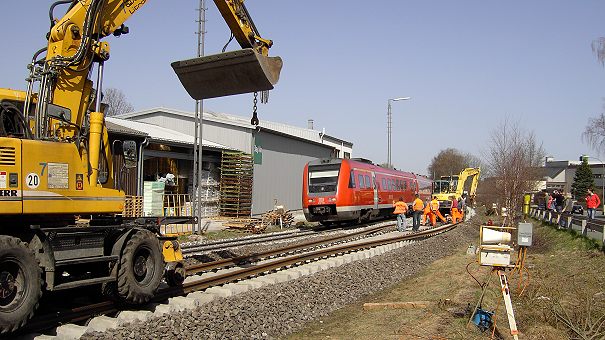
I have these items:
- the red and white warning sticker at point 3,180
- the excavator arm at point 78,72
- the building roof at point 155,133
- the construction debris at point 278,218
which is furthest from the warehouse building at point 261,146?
the red and white warning sticker at point 3,180

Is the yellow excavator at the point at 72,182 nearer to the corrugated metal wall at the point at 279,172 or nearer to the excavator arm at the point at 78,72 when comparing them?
the excavator arm at the point at 78,72

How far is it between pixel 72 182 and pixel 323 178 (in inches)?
634

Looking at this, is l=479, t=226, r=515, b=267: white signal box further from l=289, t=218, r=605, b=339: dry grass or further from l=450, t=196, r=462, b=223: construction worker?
l=450, t=196, r=462, b=223: construction worker

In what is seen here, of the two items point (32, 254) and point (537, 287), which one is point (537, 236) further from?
point (32, 254)

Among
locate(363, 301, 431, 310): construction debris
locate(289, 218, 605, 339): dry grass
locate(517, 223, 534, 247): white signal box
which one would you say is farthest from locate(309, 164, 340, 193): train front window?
locate(517, 223, 534, 247): white signal box

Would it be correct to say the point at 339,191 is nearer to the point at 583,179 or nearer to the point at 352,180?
the point at 352,180

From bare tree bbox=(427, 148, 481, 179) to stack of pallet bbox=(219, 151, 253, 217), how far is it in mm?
66839

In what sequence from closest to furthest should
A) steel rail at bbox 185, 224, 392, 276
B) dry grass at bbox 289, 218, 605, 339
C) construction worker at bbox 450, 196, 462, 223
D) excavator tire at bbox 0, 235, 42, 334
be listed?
excavator tire at bbox 0, 235, 42, 334, dry grass at bbox 289, 218, 605, 339, steel rail at bbox 185, 224, 392, 276, construction worker at bbox 450, 196, 462, 223

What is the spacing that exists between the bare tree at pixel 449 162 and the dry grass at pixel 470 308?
7920cm

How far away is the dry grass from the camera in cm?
729

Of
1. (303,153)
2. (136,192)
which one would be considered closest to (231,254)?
(136,192)

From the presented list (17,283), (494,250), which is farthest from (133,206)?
(494,250)

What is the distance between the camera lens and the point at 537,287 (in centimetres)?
962

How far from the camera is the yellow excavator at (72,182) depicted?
6039 mm
